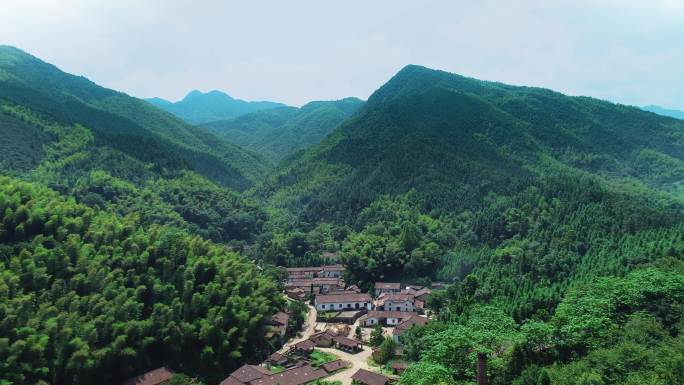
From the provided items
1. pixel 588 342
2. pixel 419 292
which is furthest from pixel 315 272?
pixel 588 342

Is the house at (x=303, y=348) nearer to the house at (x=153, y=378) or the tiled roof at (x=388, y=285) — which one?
the house at (x=153, y=378)

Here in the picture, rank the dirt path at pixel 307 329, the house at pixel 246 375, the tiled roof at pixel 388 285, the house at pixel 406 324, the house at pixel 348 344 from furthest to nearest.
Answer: the tiled roof at pixel 388 285
the dirt path at pixel 307 329
the house at pixel 406 324
the house at pixel 348 344
the house at pixel 246 375

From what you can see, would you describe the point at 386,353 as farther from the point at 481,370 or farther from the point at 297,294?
the point at 297,294

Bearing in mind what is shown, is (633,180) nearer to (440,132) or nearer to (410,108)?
(440,132)

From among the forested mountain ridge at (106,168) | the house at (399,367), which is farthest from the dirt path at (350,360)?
the forested mountain ridge at (106,168)

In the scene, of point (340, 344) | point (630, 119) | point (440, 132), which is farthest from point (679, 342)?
point (630, 119)
